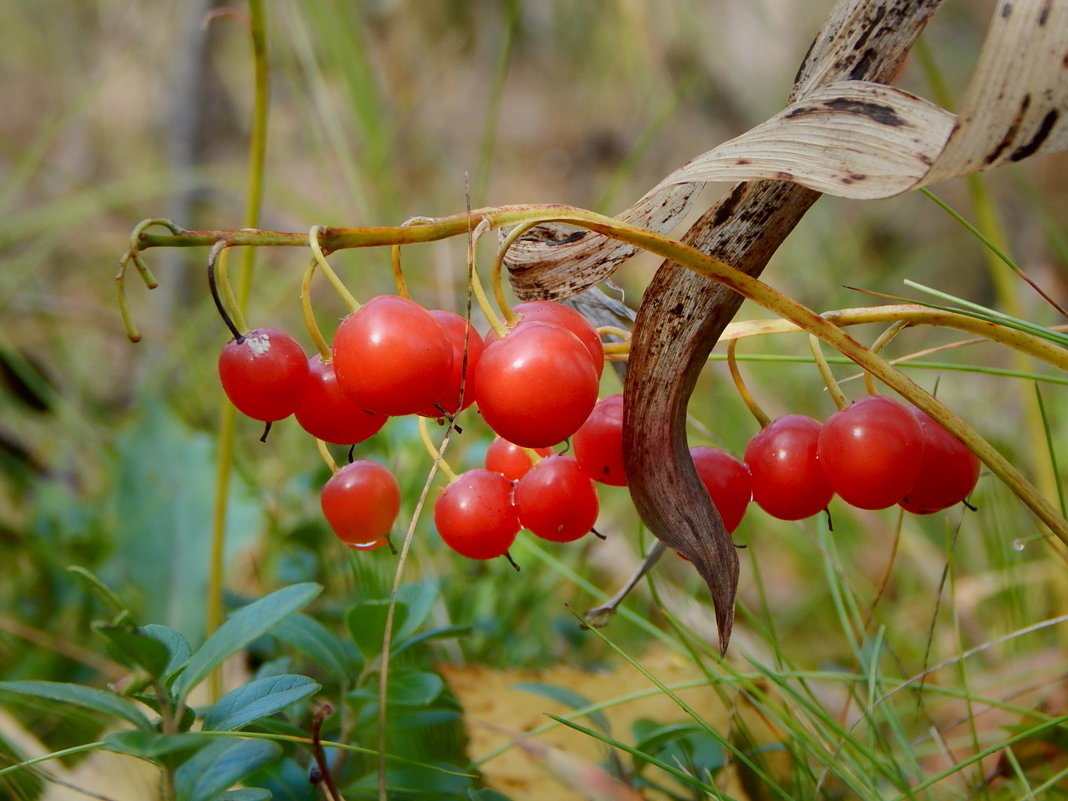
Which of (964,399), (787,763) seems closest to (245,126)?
(964,399)

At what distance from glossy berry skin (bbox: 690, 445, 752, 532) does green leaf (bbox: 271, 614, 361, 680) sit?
34 cm

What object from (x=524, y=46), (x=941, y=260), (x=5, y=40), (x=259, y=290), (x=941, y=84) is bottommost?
(x=941, y=84)

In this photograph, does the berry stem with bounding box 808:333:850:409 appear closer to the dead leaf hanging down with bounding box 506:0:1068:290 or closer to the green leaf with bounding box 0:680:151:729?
the dead leaf hanging down with bounding box 506:0:1068:290

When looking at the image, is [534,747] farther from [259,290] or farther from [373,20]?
[373,20]

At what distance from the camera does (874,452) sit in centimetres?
58

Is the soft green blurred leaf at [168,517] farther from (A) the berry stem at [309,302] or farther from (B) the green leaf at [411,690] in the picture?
(A) the berry stem at [309,302]

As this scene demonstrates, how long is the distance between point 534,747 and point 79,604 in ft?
3.76

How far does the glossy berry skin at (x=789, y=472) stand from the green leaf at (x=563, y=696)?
0.90 ft

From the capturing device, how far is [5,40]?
4840 millimetres

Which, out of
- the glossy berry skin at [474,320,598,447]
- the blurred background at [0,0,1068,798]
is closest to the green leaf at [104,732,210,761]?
the glossy berry skin at [474,320,598,447]

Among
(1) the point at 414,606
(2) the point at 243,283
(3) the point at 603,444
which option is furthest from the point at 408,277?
(3) the point at 603,444

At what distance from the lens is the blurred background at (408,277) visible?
1312 mm

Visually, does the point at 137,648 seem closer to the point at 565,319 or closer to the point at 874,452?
the point at 565,319

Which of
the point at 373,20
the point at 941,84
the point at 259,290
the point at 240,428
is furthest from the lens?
the point at 373,20
